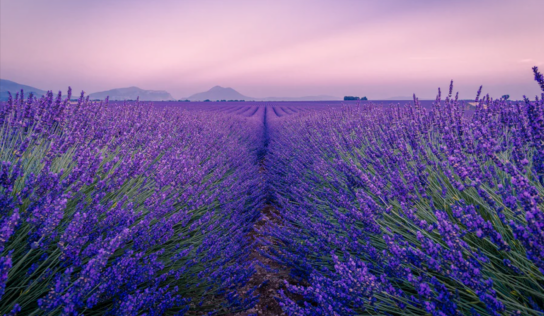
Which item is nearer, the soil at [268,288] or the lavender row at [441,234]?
the lavender row at [441,234]

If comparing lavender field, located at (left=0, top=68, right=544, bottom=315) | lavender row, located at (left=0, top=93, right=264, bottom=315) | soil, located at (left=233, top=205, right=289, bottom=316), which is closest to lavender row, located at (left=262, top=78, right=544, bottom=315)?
lavender field, located at (left=0, top=68, right=544, bottom=315)

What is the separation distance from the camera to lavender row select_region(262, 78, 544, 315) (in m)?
0.91

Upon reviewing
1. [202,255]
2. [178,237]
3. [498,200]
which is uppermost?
[498,200]

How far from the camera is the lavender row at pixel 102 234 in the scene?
974 millimetres

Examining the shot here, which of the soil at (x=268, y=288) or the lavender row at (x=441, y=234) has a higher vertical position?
the lavender row at (x=441, y=234)

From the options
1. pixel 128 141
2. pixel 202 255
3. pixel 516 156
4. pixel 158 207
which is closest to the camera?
pixel 516 156

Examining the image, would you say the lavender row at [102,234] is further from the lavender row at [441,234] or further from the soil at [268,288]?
the lavender row at [441,234]

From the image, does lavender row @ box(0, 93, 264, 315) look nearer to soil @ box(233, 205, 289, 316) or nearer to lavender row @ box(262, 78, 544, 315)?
soil @ box(233, 205, 289, 316)

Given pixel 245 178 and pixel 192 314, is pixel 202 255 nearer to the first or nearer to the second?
pixel 192 314

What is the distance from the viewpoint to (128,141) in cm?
262

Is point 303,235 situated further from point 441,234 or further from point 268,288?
point 441,234

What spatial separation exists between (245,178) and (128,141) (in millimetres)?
1341

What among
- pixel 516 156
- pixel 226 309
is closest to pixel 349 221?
pixel 516 156

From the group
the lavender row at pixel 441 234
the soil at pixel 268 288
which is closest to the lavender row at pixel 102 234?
the soil at pixel 268 288
